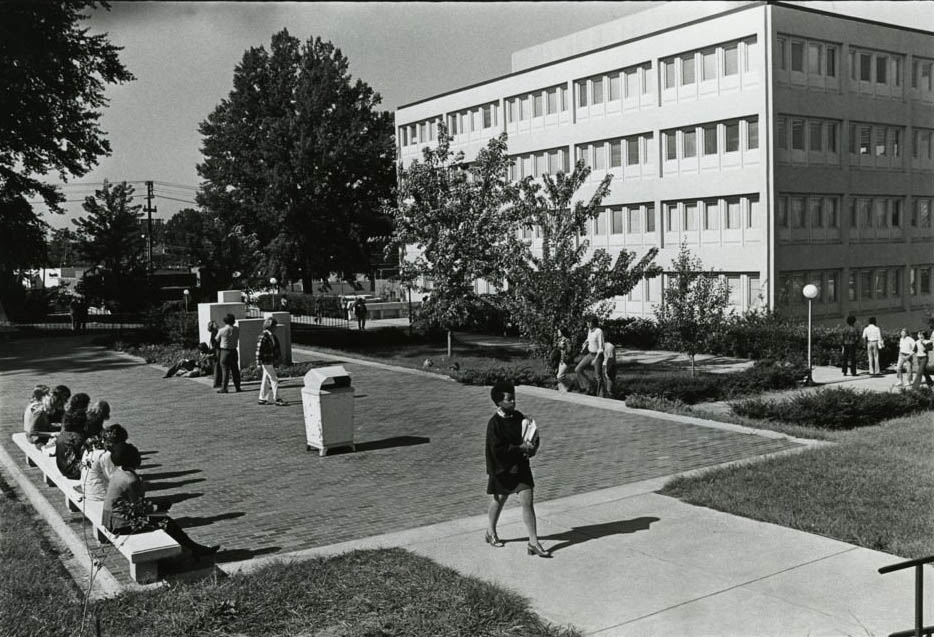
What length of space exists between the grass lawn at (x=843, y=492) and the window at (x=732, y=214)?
23.7 meters

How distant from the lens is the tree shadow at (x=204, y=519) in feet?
33.7

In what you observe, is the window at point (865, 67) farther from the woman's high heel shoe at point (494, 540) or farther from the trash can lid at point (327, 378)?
the woman's high heel shoe at point (494, 540)

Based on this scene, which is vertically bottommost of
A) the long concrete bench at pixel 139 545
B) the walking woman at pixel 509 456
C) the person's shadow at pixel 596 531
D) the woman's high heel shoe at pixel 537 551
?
the person's shadow at pixel 596 531

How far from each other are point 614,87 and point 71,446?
35746 millimetres

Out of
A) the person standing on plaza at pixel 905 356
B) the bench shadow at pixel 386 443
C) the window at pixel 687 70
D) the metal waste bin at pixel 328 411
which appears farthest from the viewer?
the window at pixel 687 70

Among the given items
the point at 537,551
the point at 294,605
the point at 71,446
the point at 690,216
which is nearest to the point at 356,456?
the point at 71,446

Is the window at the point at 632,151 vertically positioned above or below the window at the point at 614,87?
below

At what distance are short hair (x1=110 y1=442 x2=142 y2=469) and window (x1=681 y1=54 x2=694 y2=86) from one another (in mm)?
34012

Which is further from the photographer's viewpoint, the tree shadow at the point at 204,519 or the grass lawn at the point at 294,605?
the tree shadow at the point at 204,519

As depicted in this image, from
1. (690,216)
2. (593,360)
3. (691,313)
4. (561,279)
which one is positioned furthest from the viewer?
(690,216)

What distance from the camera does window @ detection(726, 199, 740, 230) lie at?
36.9 metres

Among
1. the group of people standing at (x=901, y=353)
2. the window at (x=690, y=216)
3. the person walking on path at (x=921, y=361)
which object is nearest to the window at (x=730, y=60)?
the window at (x=690, y=216)

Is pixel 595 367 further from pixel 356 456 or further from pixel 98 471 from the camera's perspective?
pixel 98 471

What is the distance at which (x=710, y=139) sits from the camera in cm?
3794
